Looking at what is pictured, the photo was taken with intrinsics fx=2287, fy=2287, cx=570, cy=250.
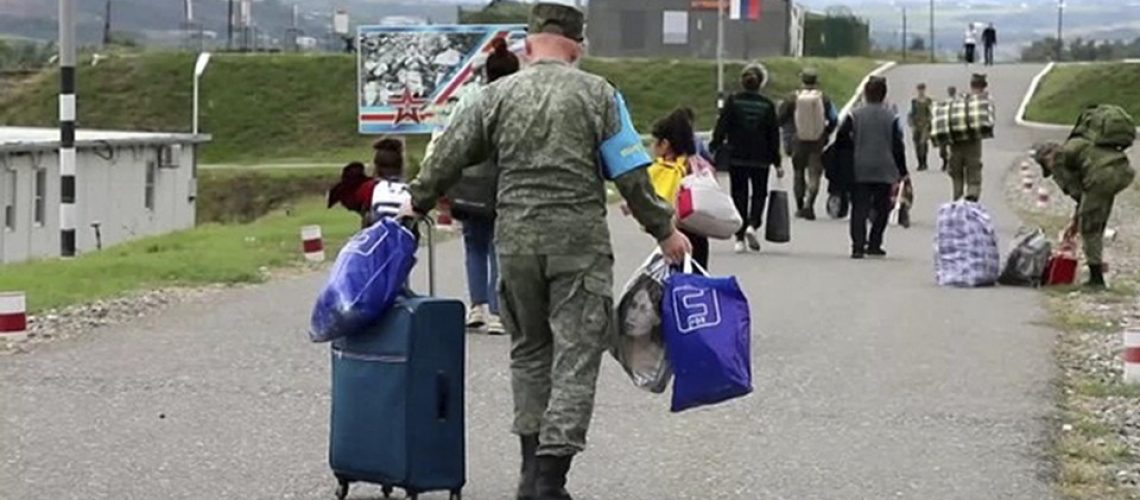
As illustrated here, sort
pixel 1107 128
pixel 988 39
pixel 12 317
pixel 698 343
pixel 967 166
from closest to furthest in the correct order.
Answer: pixel 698 343
pixel 12 317
pixel 1107 128
pixel 967 166
pixel 988 39

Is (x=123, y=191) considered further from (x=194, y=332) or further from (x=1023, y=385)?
(x=1023, y=385)

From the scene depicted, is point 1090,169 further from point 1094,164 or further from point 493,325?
point 493,325

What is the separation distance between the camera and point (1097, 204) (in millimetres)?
17094

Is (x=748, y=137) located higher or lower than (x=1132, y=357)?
higher

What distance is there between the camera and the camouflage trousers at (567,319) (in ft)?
25.8

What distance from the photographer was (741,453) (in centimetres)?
972

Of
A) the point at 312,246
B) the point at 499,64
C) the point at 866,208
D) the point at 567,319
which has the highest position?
the point at 499,64

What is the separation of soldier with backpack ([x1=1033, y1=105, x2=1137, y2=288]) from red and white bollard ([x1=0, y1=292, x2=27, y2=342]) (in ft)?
26.0

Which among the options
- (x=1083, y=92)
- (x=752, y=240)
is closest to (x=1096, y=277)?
(x=752, y=240)

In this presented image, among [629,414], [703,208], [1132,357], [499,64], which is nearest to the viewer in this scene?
[629,414]

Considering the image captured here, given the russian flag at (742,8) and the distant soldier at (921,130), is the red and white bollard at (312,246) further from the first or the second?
the russian flag at (742,8)

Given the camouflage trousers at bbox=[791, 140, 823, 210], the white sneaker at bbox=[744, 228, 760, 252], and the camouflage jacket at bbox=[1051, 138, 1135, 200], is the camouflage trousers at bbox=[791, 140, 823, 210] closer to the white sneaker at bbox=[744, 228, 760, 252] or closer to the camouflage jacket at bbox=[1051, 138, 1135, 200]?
the white sneaker at bbox=[744, 228, 760, 252]

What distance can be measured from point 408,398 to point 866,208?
1299 centimetres

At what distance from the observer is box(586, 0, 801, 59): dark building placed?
68.1m
